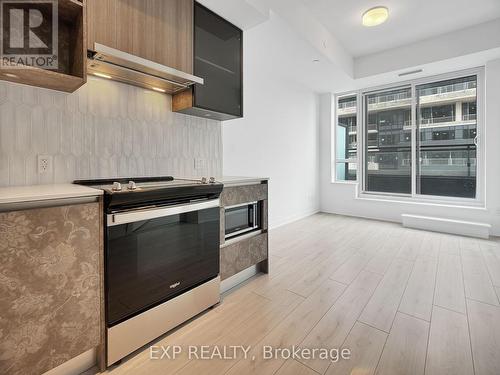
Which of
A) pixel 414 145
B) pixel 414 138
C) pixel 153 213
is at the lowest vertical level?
pixel 153 213

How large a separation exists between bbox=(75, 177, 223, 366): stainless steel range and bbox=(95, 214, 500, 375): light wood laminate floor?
0.46ft

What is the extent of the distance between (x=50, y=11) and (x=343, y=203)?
5184 millimetres

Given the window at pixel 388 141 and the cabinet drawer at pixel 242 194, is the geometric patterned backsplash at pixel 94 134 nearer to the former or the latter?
the cabinet drawer at pixel 242 194

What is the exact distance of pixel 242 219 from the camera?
2.25 metres

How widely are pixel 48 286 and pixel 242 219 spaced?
1429 mm

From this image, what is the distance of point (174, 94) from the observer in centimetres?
216

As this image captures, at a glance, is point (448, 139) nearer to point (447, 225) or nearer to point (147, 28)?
point (447, 225)

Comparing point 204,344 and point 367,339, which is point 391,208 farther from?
point 204,344

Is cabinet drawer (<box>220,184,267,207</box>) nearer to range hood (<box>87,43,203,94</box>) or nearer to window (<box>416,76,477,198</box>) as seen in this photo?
range hood (<box>87,43,203,94</box>)

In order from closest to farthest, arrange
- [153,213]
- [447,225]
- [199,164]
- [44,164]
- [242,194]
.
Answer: [153,213], [44,164], [242,194], [199,164], [447,225]

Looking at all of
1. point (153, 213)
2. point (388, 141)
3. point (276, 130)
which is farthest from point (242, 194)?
point (388, 141)

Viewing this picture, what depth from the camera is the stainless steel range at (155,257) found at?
50.8 inches

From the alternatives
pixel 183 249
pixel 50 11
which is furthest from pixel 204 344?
pixel 50 11

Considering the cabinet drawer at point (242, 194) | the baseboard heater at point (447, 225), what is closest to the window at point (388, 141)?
the baseboard heater at point (447, 225)
